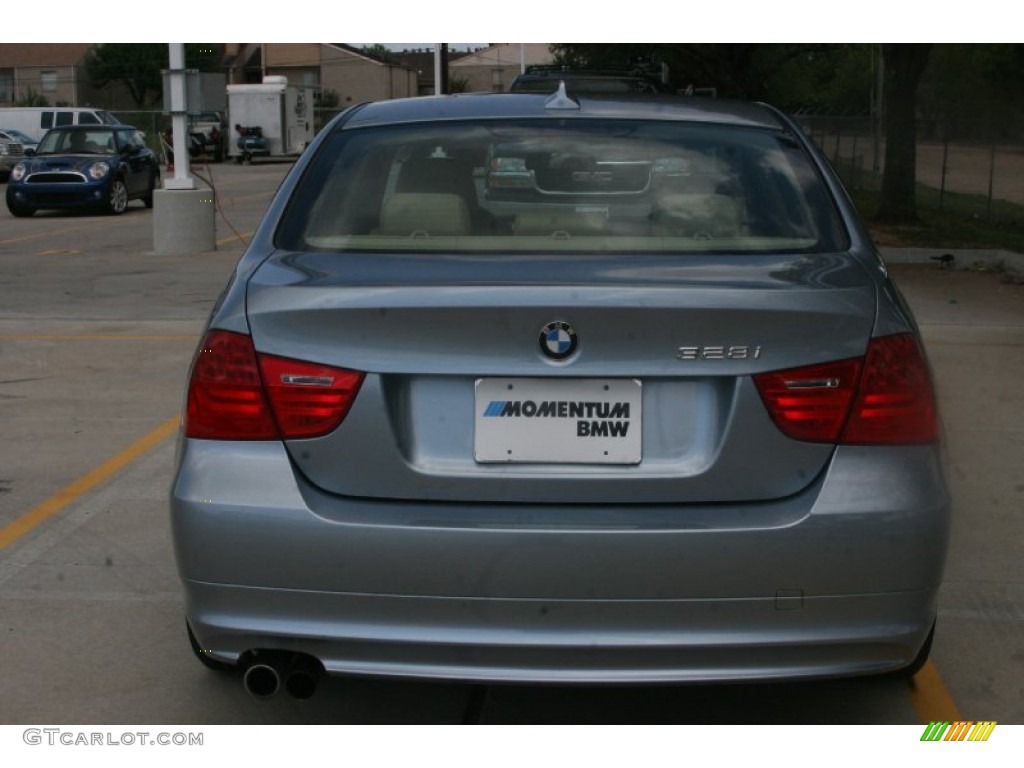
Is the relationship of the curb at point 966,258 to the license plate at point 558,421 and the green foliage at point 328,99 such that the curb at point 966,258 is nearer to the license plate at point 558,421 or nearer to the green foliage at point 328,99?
the license plate at point 558,421

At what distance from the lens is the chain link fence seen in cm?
2878

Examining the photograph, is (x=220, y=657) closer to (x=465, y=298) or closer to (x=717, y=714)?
(x=465, y=298)

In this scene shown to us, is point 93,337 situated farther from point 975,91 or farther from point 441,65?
point 975,91

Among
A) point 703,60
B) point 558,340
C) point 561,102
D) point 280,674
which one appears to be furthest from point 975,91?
point 280,674

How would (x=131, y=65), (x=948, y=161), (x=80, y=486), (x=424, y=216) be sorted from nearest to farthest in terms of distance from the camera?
1. (x=424, y=216)
2. (x=80, y=486)
3. (x=948, y=161)
4. (x=131, y=65)

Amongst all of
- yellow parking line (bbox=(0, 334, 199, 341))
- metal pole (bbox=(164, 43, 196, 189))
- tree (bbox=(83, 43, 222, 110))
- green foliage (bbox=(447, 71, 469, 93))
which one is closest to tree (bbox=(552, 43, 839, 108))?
metal pole (bbox=(164, 43, 196, 189))

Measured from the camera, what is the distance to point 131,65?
7894cm

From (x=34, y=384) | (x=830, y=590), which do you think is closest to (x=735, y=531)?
(x=830, y=590)

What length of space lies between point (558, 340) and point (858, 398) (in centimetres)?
69

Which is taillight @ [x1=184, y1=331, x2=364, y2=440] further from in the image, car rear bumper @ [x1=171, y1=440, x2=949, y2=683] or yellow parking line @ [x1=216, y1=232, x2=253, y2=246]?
yellow parking line @ [x1=216, y1=232, x2=253, y2=246]

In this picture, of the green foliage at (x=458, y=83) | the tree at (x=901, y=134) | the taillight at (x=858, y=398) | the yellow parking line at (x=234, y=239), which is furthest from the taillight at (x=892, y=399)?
the green foliage at (x=458, y=83)

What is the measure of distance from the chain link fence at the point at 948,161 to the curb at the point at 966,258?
937cm

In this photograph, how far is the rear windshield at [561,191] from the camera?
3.82 metres

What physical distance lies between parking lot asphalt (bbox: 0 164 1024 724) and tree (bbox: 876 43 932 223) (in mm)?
12064
